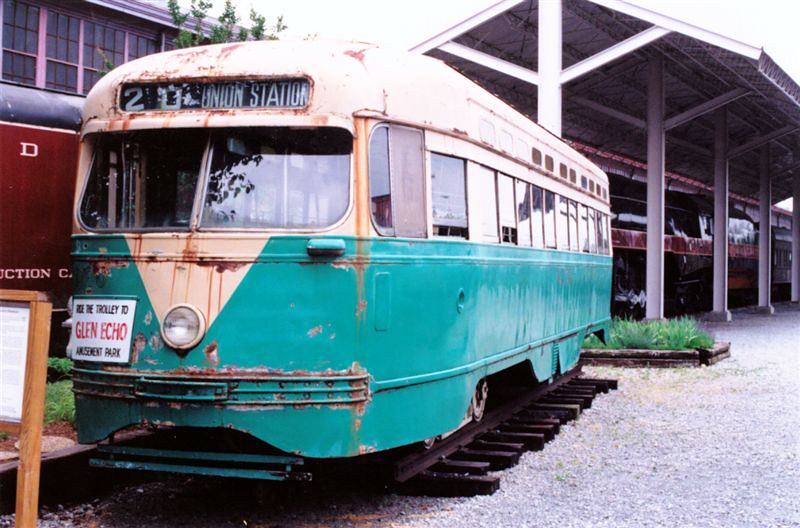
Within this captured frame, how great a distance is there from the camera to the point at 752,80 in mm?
16375

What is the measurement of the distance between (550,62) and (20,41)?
27.9ft

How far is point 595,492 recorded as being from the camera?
612 cm

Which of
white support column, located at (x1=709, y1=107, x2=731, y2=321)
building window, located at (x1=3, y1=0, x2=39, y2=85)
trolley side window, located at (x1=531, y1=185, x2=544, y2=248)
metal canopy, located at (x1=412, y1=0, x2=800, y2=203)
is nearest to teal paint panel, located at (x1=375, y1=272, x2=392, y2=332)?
trolley side window, located at (x1=531, y1=185, x2=544, y2=248)

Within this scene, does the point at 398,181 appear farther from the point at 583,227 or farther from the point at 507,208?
the point at 583,227

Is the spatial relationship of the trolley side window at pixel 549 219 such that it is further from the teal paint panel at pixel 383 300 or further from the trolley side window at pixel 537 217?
the teal paint panel at pixel 383 300

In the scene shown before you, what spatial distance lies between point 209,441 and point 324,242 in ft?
5.01

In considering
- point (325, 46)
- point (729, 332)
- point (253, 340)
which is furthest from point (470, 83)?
point (729, 332)

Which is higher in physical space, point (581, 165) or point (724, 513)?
point (581, 165)

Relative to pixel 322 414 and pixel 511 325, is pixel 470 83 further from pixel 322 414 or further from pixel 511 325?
pixel 322 414

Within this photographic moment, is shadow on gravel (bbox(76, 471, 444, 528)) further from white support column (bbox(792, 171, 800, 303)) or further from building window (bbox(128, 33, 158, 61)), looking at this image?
white support column (bbox(792, 171, 800, 303))

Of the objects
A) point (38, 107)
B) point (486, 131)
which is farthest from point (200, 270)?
point (38, 107)

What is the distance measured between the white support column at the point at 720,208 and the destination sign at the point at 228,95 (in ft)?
63.5

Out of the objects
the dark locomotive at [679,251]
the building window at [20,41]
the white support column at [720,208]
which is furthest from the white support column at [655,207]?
the building window at [20,41]

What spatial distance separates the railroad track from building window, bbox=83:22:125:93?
31.3 feet
